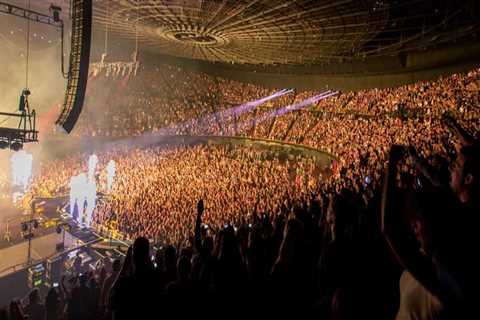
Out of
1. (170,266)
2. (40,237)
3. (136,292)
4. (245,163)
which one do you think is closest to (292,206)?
(170,266)

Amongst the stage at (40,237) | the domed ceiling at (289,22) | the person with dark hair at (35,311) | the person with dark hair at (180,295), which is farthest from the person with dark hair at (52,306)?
the domed ceiling at (289,22)

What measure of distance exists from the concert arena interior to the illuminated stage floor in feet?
0.24

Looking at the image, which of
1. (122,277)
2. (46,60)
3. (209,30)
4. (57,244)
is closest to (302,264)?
(122,277)

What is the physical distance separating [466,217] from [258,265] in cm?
227

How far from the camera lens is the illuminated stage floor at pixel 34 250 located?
42.5 feet

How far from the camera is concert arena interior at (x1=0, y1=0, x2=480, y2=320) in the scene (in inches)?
117

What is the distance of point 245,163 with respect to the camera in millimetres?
21375

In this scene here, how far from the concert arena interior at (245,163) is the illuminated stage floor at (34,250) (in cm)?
7

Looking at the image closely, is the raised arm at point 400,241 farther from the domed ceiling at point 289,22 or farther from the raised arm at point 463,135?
the domed ceiling at point 289,22

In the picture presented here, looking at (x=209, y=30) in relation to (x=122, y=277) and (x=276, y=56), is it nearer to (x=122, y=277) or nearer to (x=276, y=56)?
(x=276, y=56)

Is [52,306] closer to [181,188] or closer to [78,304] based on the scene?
[78,304]


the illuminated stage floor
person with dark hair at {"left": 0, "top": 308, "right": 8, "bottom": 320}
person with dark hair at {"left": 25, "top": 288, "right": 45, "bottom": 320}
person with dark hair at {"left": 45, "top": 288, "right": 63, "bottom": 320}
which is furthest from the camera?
the illuminated stage floor

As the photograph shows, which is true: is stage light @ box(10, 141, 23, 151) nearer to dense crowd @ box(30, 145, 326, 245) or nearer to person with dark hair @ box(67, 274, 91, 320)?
dense crowd @ box(30, 145, 326, 245)

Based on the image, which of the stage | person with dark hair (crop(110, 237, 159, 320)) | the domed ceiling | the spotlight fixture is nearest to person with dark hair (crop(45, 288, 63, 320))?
person with dark hair (crop(110, 237, 159, 320))
